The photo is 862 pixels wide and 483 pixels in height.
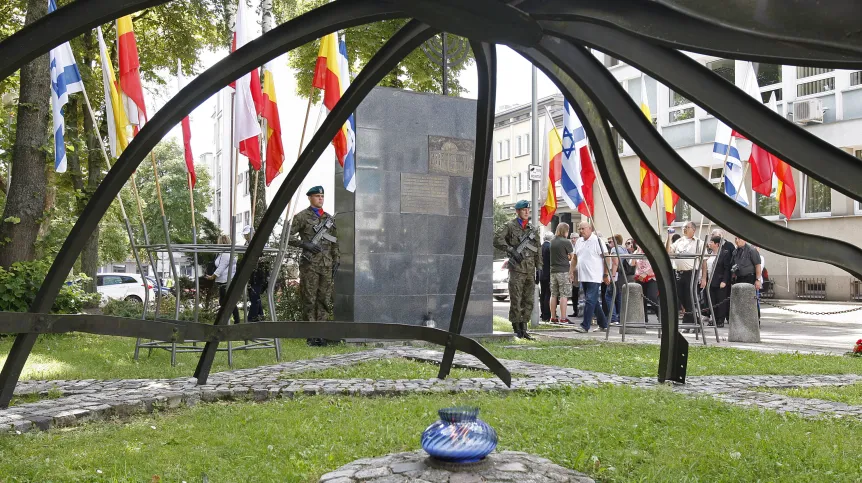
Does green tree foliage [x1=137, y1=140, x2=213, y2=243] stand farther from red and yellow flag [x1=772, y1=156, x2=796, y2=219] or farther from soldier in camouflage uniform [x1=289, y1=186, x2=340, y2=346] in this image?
red and yellow flag [x1=772, y1=156, x2=796, y2=219]

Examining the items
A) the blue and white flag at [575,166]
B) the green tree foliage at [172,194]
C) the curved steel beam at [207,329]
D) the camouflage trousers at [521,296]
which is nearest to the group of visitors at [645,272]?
the camouflage trousers at [521,296]

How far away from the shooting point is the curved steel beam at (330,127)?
3.50 meters

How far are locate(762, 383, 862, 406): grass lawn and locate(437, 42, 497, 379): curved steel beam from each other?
285 cm

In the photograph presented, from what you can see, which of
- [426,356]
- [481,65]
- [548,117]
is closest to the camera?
[481,65]

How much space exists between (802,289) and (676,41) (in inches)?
1009

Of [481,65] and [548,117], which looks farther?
A: [548,117]

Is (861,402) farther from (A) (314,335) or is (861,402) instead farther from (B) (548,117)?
(B) (548,117)

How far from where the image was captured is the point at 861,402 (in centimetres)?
581

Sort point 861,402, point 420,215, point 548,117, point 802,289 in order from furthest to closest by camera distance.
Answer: point 802,289, point 548,117, point 420,215, point 861,402

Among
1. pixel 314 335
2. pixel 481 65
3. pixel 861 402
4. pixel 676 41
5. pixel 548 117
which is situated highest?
pixel 548 117

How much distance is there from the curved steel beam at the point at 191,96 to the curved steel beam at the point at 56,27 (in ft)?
1.95

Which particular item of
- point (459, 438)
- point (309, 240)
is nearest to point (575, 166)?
point (309, 240)

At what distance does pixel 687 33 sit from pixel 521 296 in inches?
379

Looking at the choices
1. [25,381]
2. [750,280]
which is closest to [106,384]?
[25,381]
